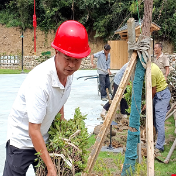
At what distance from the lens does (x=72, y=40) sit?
1.92m

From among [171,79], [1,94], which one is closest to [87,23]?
[1,94]

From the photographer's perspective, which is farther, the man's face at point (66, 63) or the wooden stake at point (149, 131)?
the wooden stake at point (149, 131)

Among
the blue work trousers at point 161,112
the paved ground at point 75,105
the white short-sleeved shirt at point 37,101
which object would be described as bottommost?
the paved ground at point 75,105

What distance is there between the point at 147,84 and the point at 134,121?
1.75 ft

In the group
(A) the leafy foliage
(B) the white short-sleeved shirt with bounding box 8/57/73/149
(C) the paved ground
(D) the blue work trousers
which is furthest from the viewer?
(C) the paved ground

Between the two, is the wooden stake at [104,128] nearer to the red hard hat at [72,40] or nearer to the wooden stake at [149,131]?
the wooden stake at [149,131]

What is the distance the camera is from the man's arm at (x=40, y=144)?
184cm

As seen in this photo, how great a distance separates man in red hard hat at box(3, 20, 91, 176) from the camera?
1.84 meters

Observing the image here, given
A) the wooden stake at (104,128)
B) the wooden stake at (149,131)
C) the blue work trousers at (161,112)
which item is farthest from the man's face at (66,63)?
the blue work trousers at (161,112)

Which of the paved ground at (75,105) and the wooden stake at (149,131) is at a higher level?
the wooden stake at (149,131)

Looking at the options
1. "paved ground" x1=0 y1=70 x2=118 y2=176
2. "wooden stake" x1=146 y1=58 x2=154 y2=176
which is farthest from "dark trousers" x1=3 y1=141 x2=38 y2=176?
"paved ground" x1=0 y1=70 x2=118 y2=176

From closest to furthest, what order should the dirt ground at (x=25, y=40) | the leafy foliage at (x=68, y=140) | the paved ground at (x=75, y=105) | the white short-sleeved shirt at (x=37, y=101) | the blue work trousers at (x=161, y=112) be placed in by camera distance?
the white short-sleeved shirt at (x=37, y=101), the leafy foliage at (x=68, y=140), the blue work trousers at (x=161, y=112), the paved ground at (x=75, y=105), the dirt ground at (x=25, y=40)

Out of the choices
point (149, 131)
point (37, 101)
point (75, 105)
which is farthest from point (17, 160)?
point (75, 105)

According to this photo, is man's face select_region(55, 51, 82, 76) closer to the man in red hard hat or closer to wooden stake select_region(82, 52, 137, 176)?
the man in red hard hat
